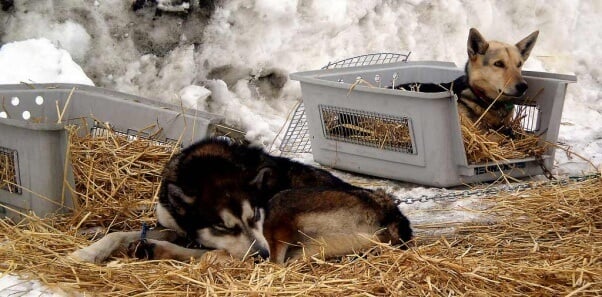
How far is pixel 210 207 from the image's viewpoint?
14.3 feet

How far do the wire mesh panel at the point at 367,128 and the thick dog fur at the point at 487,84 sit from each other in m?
0.61

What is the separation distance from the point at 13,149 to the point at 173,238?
1.10 meters

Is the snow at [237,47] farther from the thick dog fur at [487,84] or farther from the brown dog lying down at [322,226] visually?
the brown dog lying down at [322,226]

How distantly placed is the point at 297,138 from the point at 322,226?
3.27 m

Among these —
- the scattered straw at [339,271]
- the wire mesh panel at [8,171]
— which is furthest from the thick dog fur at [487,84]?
the wire mesh panel at [8,171]

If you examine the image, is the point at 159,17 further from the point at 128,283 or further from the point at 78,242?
the point at 128,283

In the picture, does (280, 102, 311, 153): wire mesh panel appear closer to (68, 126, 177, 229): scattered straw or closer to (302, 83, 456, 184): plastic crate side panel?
(302, 83, 456, 184): plastic crate side panel

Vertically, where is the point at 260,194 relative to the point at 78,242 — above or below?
above

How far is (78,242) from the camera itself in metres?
4.52

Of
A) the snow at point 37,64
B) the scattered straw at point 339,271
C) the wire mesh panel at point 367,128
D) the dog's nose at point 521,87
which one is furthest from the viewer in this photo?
the snow at point 37,64

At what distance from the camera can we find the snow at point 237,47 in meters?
7.39

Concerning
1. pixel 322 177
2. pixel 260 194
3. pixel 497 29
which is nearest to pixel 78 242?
pixel 260 194

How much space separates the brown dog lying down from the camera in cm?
423

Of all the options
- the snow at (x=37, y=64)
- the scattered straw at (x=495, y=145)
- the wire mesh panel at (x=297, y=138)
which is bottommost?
the wire mesh panel at (x=297, y=138)
